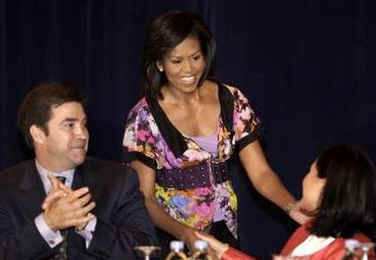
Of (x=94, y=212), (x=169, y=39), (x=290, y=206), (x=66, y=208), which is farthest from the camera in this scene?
(x=169, y=39)

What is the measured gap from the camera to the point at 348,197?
9.23 ft

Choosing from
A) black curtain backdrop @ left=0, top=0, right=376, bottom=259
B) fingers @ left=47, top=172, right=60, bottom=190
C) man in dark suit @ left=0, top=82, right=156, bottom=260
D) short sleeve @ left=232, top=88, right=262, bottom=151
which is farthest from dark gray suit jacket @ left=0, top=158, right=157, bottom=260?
black curtain backdrop @ left=0, top=0, right=376, bottom=259

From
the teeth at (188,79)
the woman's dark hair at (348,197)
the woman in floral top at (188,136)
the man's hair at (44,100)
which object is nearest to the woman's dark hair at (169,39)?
the woman in floral top at (188,136)

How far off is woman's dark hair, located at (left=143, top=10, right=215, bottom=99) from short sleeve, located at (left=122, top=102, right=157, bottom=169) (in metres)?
0.10

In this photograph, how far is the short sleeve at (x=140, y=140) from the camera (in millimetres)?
3674

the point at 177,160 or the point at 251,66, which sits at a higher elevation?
the point at 251,66

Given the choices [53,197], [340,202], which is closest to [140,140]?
[53,197]

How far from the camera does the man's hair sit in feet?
10.8

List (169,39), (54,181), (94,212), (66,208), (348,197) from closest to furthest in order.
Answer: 1. (348,197)
2. (66,208)
3. (54,181)
4. (94,212)
5. (169,39)

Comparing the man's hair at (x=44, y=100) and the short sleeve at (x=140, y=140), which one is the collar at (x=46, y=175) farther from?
the short sleeve at (x=140, y=140)

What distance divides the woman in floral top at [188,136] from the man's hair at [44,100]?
440mm

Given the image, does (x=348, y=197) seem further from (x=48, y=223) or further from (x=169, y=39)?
(x=169, y=39)

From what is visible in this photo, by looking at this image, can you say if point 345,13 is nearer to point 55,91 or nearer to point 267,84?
point 267,84

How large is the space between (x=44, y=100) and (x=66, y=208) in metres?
0.52
